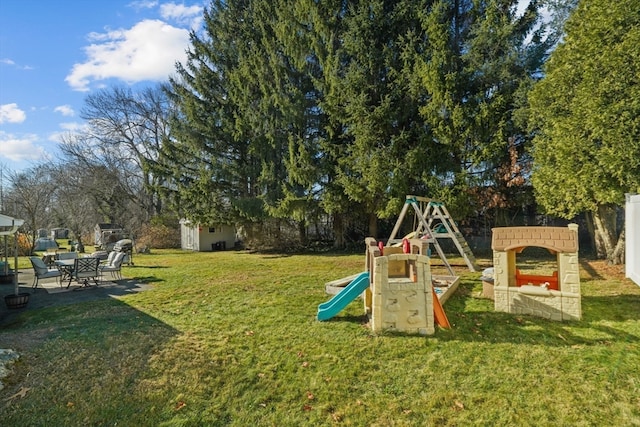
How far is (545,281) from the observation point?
6203 millimetres

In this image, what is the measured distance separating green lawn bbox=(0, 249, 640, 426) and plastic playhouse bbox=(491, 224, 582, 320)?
25 centimetres

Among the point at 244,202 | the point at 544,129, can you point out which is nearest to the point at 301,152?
the point at 244,202

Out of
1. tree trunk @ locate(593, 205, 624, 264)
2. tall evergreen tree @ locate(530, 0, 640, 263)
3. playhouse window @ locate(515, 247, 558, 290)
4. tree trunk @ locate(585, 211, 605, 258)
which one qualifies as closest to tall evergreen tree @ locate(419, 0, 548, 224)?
tall evergreen tree @ locate(530, 0, 640, 263)

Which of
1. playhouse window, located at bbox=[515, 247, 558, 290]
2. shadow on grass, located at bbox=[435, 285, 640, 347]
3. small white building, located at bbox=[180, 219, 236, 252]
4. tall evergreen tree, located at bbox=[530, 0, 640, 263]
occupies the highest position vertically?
tall evergreen tree, located at bbox=[530, 0, 640, 263]

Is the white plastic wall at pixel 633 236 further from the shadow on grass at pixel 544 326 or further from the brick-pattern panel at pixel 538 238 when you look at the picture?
the brick-pattern panel at pixel 538 238

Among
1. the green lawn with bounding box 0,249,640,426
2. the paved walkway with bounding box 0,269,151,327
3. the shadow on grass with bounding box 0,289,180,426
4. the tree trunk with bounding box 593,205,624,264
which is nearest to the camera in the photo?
the green lawn with bounding box 0,249,640,426

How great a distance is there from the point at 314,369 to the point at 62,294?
25.5 feet

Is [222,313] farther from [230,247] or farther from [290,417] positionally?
[230,247]

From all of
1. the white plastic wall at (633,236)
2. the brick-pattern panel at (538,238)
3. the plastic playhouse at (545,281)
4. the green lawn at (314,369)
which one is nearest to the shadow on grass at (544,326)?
the green lawn at (314,369)

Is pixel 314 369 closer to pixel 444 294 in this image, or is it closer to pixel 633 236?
pixel 444 294

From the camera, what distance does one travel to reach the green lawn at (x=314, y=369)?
10.7ft

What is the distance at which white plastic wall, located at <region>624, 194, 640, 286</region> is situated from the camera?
7.64 m

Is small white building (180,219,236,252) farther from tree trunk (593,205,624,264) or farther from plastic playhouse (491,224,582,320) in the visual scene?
tree trunk (593,205,624,264)

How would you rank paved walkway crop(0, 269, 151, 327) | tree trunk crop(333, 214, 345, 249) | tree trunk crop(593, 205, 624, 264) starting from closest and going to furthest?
paved walkway crop(0, 269, 151, 327), tree trunk crop(593, 205, 624, 264), tree trunk crop(333, 214, 345, 249)
